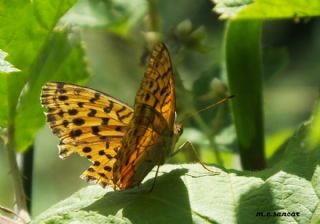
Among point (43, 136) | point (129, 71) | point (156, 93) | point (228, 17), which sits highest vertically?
point (228, 17)

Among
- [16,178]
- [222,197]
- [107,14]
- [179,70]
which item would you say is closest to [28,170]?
[16,178]

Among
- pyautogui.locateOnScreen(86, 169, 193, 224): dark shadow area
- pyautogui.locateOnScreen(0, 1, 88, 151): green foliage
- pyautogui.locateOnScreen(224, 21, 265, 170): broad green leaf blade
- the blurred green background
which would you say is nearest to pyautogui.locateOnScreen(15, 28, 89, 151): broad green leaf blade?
pyautogui.locateOnScreen(0, 1, 88, 151): green foliage

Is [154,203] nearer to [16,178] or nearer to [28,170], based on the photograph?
[16,178]

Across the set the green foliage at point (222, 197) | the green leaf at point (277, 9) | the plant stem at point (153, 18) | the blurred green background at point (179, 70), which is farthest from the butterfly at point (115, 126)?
the blurred green background at point (179, 70)

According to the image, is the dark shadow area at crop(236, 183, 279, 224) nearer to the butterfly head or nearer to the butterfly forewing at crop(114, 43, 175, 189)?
the butterfly forewing at crop(114, 43, 175, 189)

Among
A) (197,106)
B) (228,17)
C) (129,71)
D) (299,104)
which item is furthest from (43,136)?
(228,17)

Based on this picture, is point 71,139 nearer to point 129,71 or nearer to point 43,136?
point 129,71

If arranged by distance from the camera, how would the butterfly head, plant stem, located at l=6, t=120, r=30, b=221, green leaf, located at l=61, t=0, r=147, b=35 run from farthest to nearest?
green leaf, located at l=61, t=0, r=147, b=35, the butterfly head, plant stem, located at l=6, t=120, r=30, b=221
